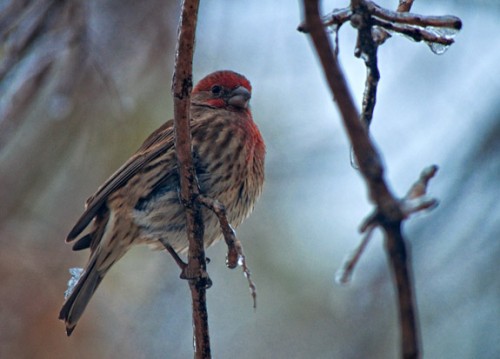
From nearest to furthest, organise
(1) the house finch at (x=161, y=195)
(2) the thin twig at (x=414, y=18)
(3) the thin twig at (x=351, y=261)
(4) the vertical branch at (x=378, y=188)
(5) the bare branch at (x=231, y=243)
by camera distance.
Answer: (4) the vertical branch at (x=378, y=188), (3) the thin twig at (x=351, y=261), (2) the thin twig at (x=414, y=18), (5) the bare branch at (x=231, y=243), (1) the house finch at (x=161, y=195)

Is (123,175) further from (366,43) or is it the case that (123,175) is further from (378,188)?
(378,188)

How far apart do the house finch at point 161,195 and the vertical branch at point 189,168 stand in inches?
46.2

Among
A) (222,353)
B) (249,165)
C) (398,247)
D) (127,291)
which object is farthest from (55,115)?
(398,247)

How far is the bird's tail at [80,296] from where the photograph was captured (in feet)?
15.5

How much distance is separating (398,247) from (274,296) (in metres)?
6.33

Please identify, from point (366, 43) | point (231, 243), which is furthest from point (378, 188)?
point (231, 243)

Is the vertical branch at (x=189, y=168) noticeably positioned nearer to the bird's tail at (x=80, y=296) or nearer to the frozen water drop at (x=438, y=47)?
the frozen water drop at (x=438, y=47)

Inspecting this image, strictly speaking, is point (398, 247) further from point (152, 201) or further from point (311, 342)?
point (311, 342)

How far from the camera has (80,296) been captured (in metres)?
4.79

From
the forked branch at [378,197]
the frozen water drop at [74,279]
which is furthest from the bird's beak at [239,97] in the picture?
the forked branch at [378,197]

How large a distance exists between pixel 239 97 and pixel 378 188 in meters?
4.21

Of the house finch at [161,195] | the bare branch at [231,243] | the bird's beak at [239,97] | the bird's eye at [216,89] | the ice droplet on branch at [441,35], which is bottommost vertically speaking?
the bare branch at [231,243]

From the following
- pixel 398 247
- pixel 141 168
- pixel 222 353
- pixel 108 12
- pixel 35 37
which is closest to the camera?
pixel 398 247

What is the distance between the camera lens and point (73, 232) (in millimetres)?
4664
